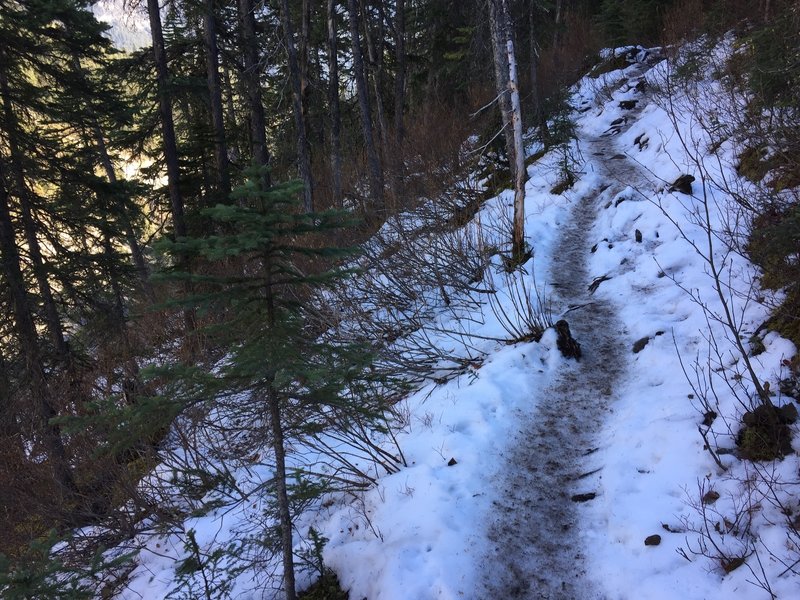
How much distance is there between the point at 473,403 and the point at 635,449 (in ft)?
5.34

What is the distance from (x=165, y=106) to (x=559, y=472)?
12.0 metres

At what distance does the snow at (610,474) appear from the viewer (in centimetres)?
297

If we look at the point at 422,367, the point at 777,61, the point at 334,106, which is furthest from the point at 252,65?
the point at 777,61

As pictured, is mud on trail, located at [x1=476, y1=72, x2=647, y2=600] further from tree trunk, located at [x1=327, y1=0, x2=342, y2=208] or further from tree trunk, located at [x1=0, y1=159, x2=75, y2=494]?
tree trunk, located at [x1=327, y1=0, x2=342, y2=208]

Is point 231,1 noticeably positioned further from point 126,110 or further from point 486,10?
point 486,10

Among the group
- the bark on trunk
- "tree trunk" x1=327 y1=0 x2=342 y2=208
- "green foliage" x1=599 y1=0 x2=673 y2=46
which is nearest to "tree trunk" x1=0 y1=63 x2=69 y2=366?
"tree trunk" x1=327 y1=0 x2=342 y2=208

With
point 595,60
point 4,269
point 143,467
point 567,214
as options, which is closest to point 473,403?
point 143,467

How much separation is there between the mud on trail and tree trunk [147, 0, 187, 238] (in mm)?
9029

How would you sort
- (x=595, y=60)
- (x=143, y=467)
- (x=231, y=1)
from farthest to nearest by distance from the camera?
1. (x=595, y=60)
2. (x=231, y=1)
3. (x=143, y=467)

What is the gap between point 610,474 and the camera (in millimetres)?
3803

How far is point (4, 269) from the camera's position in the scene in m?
7.26

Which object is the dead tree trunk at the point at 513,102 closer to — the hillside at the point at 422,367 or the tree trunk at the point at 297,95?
the hillside at the point at 422,367

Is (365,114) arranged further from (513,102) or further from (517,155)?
(517,155)

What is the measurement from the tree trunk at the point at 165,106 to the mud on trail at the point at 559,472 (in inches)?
355
